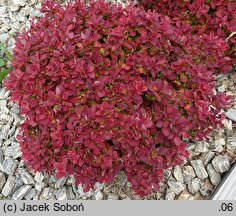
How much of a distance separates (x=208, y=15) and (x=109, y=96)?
1.28 m

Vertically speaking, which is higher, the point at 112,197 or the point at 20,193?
the point at 112,197

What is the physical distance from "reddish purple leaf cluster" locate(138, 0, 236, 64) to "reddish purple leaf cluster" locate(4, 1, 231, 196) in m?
0.55

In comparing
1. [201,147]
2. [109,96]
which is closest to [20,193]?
[109,96]

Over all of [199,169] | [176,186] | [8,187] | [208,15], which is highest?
[208,15]

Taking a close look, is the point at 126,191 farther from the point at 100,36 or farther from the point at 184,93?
the point at 100,36

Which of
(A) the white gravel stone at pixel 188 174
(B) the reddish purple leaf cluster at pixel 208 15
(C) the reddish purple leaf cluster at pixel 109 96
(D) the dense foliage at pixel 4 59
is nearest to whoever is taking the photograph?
(C) the reddish purple leaf cluster at pixel 109 96

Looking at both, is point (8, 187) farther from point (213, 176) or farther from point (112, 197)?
point (213, 176)

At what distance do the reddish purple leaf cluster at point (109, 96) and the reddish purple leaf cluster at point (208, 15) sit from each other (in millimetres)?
548

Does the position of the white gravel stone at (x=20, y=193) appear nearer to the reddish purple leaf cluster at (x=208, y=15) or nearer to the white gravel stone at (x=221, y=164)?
the white gravel stone at (x=221, y=164)

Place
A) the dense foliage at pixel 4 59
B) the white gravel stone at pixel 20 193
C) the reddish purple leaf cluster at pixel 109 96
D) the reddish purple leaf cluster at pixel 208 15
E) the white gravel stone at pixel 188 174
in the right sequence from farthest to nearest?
1. the dense foliage at pixel 4 59
2. the reddish purple leaf cluster at pixel 208 15
3. the white gravel stone at pixel 188 174
4. the white gravel stone at pixel 20 193
5. the reddish purple leaf cluster at pixel 109 96

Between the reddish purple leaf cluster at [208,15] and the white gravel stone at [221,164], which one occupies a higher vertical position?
the reddish purple leaf cluster at [208,15]

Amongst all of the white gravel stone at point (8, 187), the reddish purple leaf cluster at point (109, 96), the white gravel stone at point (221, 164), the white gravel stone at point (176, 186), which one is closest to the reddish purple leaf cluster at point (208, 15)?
the reddish purple leaf cluster at point (109, 96)

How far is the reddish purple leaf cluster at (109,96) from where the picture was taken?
7.10 feet

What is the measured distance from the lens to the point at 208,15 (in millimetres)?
2980
